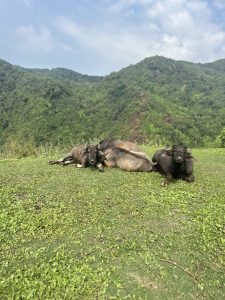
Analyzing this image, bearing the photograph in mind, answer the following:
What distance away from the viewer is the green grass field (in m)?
5.77

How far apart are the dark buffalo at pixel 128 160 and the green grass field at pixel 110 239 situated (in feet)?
4.00

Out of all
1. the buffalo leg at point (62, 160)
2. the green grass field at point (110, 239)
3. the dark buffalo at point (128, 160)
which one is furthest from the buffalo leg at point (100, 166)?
the buffalo leg at point (62, 160)

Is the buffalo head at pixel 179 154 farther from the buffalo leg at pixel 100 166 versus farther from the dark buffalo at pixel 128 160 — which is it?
the buffalo leg at pixel 100 166

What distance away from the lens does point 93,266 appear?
6.15 metres

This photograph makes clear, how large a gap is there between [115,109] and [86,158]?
89612mm

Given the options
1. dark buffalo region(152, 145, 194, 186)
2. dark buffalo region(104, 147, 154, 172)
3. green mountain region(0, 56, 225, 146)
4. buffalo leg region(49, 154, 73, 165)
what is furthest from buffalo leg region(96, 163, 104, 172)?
green mountain region(0, 56, 225, 146)

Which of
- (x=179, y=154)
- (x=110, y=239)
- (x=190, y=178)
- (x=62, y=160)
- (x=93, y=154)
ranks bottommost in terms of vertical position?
(x=110, y=239)

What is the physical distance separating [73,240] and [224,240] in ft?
9.34

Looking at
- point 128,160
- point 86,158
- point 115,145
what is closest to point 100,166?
point 86,158

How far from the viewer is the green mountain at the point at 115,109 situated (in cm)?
7506

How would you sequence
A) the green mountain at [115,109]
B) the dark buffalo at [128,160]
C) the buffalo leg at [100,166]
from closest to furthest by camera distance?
the buffalo leg at [100,166], the dark buffalo at [128,160], the green mountain at [115,109]

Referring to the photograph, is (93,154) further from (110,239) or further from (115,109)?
(115,109)

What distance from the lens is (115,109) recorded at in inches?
3989

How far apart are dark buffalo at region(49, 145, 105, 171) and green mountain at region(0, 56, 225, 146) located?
41656 millimetres
